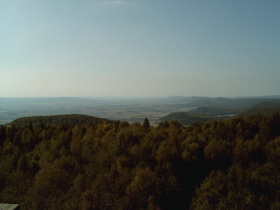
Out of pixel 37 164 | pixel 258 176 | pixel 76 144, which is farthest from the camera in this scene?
pixel 76 144

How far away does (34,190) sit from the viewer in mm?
16750

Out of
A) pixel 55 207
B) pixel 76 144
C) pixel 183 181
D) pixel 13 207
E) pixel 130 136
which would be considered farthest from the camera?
pixel 130 136

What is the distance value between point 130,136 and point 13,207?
75.7ft

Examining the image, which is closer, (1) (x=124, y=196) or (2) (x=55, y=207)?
(2) (x=55, y=207)

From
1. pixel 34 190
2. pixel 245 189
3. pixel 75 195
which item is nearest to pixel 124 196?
pixel 75 195

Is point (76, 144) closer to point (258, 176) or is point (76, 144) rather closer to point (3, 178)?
point (3, 178)

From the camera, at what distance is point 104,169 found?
786 inches

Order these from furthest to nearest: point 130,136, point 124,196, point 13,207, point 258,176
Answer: point 130,136
point 258,176
point 124,196
point 13,207

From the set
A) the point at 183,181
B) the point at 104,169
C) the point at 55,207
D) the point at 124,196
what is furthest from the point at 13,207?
the point at 183,181

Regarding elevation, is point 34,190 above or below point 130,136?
below

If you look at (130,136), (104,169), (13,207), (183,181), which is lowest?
(183,181)

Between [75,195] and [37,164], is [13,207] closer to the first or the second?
[75,195]

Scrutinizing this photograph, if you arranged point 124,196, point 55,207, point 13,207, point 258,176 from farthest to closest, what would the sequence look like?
point 258,176 → point 124,196 → point 55,207 → point 13,207

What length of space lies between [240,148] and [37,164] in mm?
26312
